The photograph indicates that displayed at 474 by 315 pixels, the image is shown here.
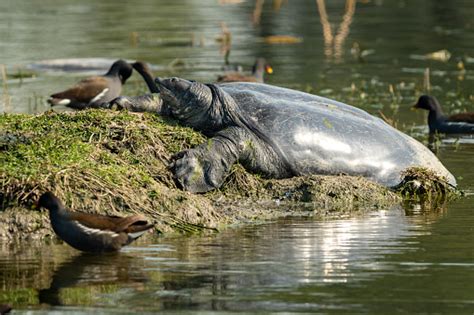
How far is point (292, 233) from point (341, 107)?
3165 millimetres

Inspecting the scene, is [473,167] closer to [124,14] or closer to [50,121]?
[50,121]

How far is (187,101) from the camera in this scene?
1162cm

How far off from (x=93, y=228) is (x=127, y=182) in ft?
4.56

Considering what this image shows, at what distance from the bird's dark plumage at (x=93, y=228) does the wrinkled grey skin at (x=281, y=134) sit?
2.65m

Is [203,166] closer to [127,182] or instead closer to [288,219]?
[288,219]

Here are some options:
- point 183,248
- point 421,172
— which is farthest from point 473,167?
point 183,248

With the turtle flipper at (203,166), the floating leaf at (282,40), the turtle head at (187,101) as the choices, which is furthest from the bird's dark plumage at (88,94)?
the floating leaf at (282,40)

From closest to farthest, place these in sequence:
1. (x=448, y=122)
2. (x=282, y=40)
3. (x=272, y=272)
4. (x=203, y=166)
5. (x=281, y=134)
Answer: (x=272, y=272), (x=203, y=166), (x=281, y=134), (x=448, y=122), (x=282, y=40)

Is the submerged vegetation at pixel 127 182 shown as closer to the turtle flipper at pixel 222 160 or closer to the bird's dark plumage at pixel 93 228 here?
the turtle flipper at pixel 222 160

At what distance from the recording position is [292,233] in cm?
962

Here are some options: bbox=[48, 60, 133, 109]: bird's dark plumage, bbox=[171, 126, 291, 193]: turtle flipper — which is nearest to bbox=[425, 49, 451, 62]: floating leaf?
bbox=[48, 60, 133, 109]: bird's dark plumage

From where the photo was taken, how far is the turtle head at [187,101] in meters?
11.6

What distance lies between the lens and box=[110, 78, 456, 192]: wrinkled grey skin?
11.4m

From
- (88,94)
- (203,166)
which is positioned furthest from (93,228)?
(88,94)
